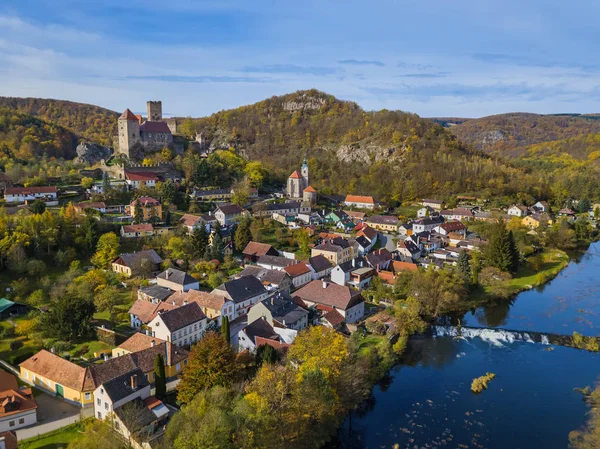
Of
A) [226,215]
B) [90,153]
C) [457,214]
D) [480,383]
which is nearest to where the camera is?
[480,383]

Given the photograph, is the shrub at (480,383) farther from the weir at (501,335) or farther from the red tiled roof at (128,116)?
the red tiled roof at (128,116)

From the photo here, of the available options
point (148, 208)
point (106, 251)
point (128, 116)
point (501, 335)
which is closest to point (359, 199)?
point (148, 208)

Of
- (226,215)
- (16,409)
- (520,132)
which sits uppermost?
(520,132)

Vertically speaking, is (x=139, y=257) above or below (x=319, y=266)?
above

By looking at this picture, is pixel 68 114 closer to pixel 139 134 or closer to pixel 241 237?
pixel 139 134

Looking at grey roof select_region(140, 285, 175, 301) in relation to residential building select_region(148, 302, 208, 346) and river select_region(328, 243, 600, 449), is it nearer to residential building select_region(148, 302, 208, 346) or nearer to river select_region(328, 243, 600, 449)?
residential building select_region(148, 302, 208, 346)

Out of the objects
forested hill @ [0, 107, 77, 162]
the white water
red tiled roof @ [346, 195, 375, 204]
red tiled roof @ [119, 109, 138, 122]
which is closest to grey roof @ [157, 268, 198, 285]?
the white water

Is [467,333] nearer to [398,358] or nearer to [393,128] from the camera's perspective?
[398,358]
